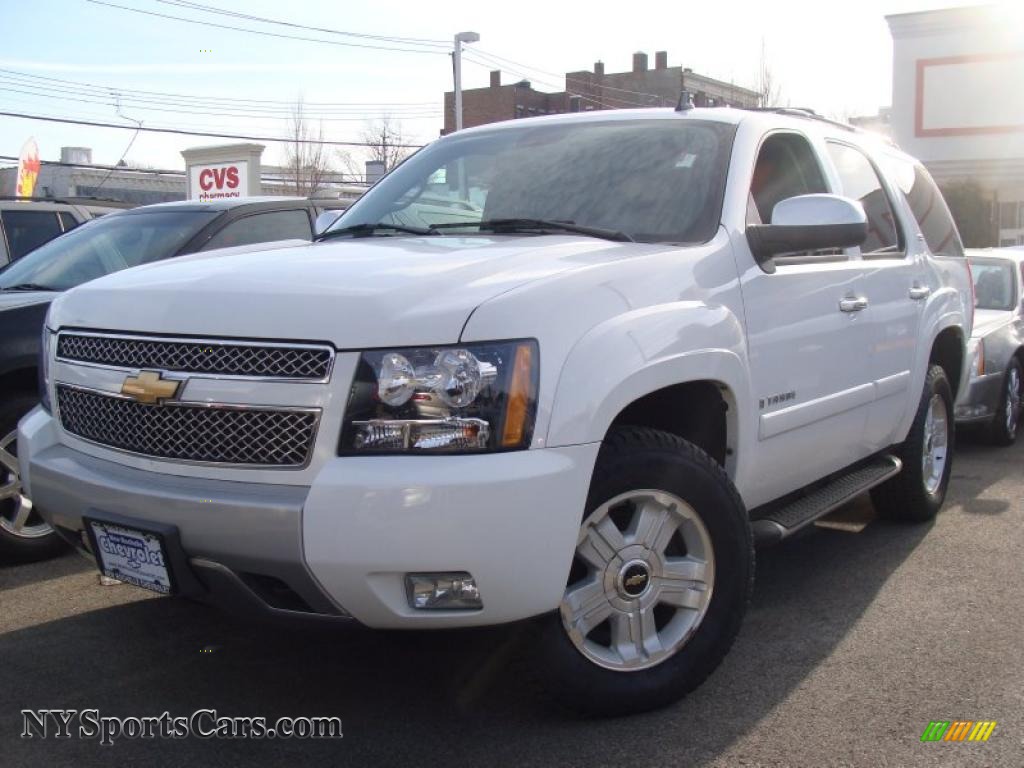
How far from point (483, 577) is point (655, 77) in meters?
59.3

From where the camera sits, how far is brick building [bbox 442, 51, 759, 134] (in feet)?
184

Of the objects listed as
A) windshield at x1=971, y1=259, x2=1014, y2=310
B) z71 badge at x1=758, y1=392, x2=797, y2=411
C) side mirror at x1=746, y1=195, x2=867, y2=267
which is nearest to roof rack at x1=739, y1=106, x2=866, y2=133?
side mirror at x1=746, y1=195, x2=867, y2=267

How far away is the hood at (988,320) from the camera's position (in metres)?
8.04

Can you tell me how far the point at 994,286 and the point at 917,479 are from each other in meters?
4.20

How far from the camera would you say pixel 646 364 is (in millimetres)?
3184

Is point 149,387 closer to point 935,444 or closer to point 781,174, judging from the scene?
point 781,174

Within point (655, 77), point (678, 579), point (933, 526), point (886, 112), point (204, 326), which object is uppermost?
point (655, 77)

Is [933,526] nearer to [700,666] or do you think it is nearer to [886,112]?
[700,666]

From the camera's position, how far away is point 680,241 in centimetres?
375

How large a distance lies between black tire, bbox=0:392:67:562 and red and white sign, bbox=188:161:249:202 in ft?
49.2

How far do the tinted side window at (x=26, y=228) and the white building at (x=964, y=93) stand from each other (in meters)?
24.0

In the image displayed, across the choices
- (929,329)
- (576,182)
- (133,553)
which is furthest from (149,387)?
(929,329)

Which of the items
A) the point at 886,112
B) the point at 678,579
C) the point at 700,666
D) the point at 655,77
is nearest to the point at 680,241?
the point at 678,579

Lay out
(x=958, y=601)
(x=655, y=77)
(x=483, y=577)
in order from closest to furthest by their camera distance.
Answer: (x=483, y=577) < (x=958, y=601) < (x=655, y=77)
